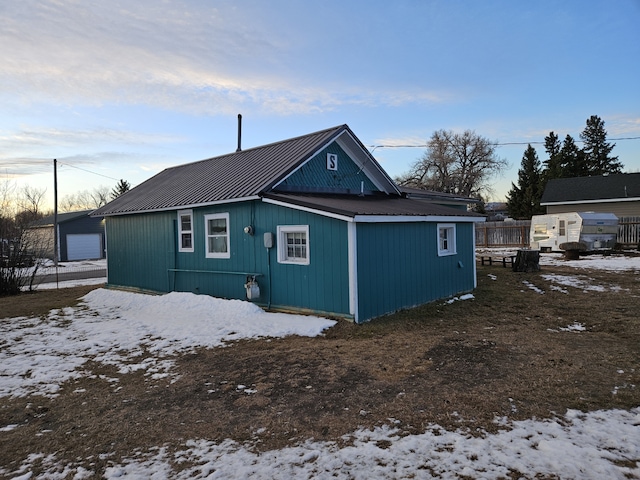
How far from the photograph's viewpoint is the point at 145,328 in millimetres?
8273

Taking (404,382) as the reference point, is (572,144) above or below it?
above

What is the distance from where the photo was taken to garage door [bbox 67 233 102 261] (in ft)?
99.9

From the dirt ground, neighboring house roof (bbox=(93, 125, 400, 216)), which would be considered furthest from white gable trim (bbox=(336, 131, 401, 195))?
the dirt ground

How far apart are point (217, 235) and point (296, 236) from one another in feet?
8.72

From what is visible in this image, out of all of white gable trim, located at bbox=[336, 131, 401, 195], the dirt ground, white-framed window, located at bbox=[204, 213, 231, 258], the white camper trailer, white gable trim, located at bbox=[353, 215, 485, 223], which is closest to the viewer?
the dirt ground

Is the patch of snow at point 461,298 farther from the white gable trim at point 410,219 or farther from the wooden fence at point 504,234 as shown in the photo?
the wooden fence at point 504,234

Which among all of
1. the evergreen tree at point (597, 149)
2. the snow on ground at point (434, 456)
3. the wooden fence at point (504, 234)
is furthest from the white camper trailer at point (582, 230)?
the evergreen tree at point (597, 149)

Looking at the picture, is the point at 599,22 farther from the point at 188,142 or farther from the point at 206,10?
the point at 188,142

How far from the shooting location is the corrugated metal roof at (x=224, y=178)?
32.9 feet

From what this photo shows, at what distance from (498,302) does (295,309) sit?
197 inches

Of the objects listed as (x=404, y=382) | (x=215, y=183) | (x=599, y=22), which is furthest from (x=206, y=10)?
(x=404, y=382)

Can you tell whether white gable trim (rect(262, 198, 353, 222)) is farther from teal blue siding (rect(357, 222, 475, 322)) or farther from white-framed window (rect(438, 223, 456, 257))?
white-framed window (rect(438, 223, 456, 257))

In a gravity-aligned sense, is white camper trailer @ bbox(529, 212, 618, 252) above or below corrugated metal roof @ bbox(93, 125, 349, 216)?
below

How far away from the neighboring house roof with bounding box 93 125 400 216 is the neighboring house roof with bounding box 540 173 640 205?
872 inches
